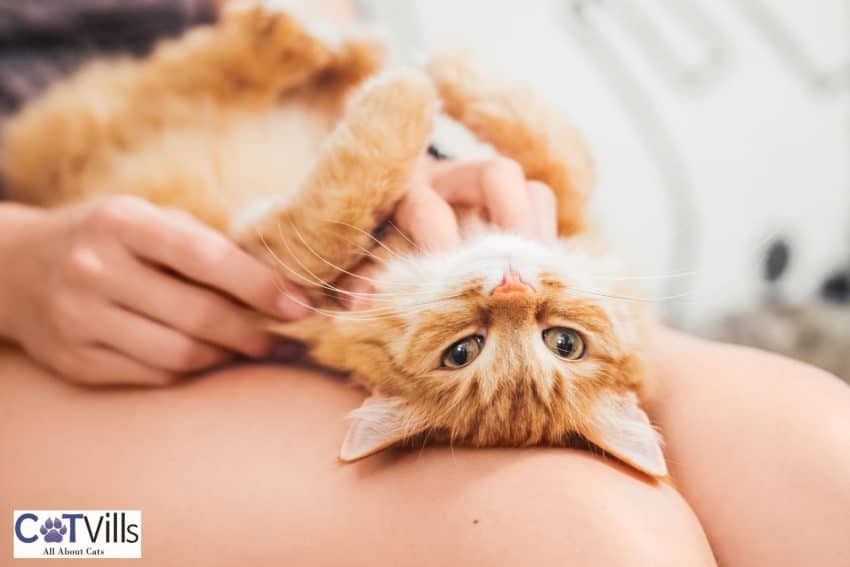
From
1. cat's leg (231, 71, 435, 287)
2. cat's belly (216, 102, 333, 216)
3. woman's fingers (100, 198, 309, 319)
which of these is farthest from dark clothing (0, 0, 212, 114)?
cat's leg (231, 71, 435, 287)

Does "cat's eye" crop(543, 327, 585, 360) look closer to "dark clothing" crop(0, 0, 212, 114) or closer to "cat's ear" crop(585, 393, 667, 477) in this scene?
"cat's ear" crop(585, 393, 667, 477)

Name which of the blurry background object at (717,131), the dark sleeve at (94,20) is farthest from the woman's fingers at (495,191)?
the dark sleeve at (94,20)

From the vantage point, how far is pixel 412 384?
100 cm

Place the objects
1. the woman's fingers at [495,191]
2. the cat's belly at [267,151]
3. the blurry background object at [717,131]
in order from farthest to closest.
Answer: the blurry background object at [717,131]
the cat's belly at [267,151]
the woman's fingers at [495,191]

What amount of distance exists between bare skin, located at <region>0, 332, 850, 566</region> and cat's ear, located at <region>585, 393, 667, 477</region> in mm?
24

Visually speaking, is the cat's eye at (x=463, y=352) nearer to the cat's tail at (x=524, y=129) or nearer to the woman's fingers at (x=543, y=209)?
the woman's fingers at (x=543, y=209)

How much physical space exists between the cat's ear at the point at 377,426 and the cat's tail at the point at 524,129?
0.46m

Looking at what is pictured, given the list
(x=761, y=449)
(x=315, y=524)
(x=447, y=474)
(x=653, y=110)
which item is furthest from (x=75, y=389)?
(x=653, y=110)

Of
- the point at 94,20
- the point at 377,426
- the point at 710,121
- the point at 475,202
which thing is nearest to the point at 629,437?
the point at 377,426

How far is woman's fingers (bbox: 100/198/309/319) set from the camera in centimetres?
102

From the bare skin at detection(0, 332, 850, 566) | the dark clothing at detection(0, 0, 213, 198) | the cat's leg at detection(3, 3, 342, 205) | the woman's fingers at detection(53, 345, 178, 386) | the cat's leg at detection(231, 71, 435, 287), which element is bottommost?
the bare skin at detection(0, 332, 850, 566)

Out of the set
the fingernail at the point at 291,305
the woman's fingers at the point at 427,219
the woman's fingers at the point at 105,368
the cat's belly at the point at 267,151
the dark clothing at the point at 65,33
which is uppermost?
the dark clothing at the point at 65,33

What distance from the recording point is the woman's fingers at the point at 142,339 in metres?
1.01

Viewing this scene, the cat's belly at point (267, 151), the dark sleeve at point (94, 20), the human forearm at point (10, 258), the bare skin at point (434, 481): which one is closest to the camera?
the bare skin at point (434, 481)
